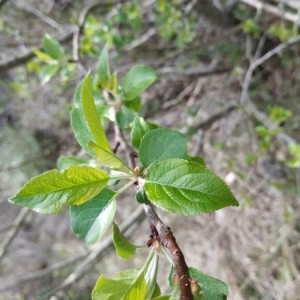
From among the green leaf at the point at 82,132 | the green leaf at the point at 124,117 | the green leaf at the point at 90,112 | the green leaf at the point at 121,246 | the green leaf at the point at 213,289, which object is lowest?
the green leaf at the point at 213,289

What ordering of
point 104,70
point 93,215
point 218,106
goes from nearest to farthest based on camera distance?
point 93,215, point 104,70, point 218,106

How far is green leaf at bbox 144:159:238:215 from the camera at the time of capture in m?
0.50

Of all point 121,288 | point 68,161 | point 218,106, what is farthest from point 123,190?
point 218,106

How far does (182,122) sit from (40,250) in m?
2.04

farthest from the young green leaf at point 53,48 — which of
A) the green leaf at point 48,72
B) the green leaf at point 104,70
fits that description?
the green leaf at point 104,70

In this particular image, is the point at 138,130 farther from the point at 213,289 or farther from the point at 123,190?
the point at 213,289

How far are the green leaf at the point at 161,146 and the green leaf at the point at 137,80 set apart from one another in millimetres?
325

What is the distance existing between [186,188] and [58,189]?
0.51 feet

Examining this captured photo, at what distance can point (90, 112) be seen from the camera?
0.55m

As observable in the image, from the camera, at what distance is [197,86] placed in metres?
2.87

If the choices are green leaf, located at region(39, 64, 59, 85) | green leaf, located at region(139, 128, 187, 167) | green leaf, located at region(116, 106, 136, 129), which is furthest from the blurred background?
green leaf, located at region(139, 128, 187, 167)

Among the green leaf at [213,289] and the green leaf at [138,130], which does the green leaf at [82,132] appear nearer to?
the green leaf at [138,130]

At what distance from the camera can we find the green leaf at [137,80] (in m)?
0.94

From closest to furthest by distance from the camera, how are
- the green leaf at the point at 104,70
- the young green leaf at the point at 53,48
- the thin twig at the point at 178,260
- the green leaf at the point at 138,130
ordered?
the thin twig at the point at 178,260
the green leaf at the point at 138,130
the green leaf at the point at 104,70
the young green leaf at the point at 53,48
